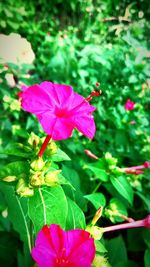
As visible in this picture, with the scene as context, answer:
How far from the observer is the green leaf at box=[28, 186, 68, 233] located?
0.54 metres

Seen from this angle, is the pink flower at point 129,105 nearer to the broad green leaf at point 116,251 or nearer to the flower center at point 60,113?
the broad green leaf at point 116,251

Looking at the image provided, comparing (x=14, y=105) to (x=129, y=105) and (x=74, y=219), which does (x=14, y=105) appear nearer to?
(x=129, y=105)

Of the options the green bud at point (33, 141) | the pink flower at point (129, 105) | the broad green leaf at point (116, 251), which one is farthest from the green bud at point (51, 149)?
the pink flower at point (129, 105)

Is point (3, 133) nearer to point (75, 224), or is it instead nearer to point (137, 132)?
point (137, 132)

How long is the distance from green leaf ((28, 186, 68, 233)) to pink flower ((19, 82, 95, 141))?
12cm

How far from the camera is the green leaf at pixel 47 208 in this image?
1.77ft

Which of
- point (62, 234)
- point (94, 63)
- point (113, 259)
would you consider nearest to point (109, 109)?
point (94, 63)

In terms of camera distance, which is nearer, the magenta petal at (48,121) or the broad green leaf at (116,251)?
the magenta petal at (48,121)

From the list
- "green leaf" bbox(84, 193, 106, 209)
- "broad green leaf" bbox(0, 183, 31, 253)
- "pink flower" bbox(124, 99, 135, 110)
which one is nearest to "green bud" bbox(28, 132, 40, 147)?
"broad green leaf" bbox(0, 183, 31, 253)

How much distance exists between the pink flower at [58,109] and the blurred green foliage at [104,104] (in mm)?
295

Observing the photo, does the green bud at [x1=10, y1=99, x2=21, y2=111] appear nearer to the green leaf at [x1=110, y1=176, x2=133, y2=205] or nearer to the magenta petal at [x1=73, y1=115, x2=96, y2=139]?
the green leaf at [x1=110, y1=176, x2=133, y2=205]

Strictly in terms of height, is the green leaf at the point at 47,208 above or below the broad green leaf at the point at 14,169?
below

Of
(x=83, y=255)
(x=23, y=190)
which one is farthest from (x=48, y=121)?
(x=83, y=255)

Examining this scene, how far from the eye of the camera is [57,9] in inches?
126
